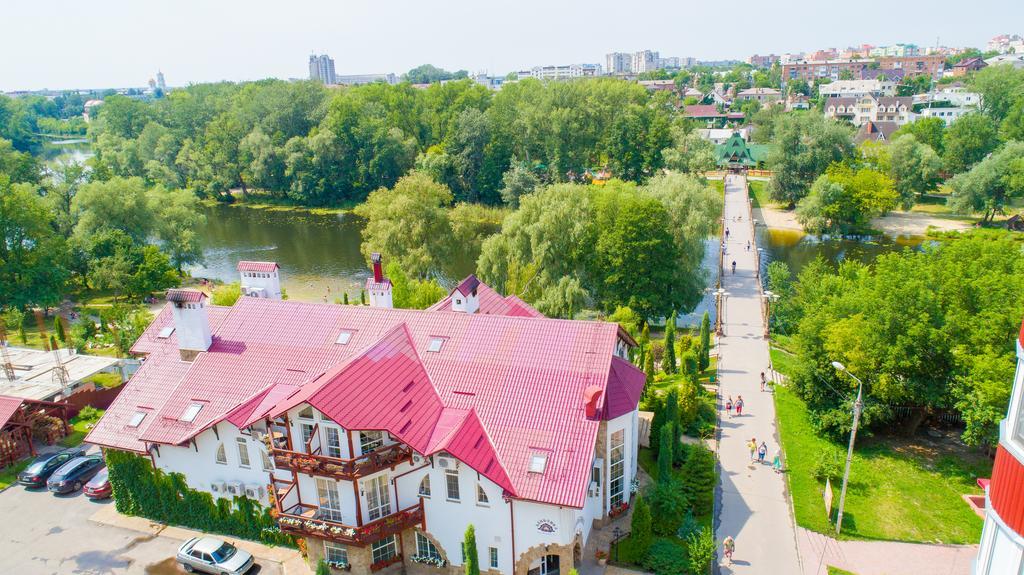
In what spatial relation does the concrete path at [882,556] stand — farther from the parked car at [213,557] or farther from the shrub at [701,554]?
the parked car at [213,557]

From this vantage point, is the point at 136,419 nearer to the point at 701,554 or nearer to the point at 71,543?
the point at 71,543

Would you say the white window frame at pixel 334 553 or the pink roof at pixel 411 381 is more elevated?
the pink roof at pixel 411 381

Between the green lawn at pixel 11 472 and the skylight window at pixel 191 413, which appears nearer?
the skylight window at pixel 191 413

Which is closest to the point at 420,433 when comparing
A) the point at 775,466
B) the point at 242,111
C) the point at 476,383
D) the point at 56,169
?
the point at 476,383

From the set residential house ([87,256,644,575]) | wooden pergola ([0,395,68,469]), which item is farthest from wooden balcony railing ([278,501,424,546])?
wooden pergola ([0,395,68,469])

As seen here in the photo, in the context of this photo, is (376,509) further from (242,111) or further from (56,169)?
(242,111)

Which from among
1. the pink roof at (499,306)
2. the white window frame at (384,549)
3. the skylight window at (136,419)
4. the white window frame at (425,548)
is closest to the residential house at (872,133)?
the pink roof at (499,306)

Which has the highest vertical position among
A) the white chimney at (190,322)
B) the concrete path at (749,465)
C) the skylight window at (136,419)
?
the white chimney at (190,322)

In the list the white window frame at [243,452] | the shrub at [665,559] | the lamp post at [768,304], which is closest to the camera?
the shrub at [665,559]
